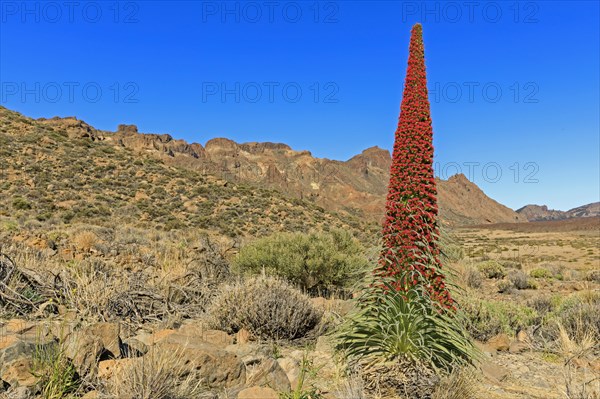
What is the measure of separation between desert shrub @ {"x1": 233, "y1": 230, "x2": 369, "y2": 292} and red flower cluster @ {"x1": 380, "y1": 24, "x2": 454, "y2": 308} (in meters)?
5.21

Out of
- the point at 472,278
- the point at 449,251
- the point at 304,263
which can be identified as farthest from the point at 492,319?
the point at 472,278

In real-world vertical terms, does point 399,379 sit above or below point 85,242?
below

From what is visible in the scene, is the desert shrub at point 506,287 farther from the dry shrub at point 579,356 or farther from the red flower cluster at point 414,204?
the red flower cluster at point 414,204

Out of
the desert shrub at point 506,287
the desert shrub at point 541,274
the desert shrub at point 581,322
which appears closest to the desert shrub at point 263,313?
the desert shrub at point 581,322

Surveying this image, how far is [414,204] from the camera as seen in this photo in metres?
3.53

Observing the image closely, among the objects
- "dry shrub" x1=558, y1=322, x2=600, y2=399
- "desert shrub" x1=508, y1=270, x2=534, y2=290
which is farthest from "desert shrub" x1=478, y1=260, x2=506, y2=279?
"dry shrub" x1=558, y1=322, x2=600, y2=399

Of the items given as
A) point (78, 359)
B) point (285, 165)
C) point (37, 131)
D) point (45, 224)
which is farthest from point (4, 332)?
point (285, 165)

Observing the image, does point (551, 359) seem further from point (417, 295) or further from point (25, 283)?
point (25, 283)

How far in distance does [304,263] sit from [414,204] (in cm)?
569

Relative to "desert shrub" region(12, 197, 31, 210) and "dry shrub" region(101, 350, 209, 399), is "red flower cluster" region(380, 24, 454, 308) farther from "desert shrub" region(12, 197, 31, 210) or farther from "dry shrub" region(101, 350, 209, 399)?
"desert shrub" region(12, 197, 31, 210)

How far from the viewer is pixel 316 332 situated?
541 cm

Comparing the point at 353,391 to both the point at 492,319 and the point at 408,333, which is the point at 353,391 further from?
the point at 492,319

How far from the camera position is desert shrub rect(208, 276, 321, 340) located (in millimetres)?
5137

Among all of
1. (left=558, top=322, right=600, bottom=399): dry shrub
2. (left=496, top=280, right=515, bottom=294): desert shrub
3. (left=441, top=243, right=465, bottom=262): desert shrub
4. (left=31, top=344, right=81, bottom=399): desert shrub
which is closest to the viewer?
(left=31, top=344, right=81, bottom=399): desert shrub
